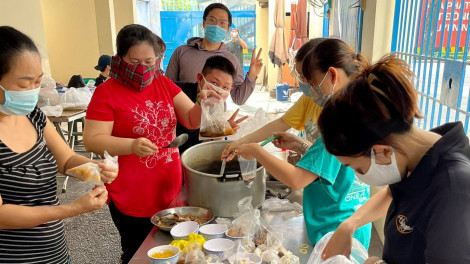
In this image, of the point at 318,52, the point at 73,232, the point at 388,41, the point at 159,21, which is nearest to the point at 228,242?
the point at 318,52

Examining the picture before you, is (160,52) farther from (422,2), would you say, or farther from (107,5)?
(107,5)

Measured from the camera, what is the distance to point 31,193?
1.19 m

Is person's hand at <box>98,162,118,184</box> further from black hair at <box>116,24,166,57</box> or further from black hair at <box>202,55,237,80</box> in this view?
black hair at <box>202,55,237,80</box>

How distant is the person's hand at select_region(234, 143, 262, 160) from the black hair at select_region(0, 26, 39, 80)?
84cm

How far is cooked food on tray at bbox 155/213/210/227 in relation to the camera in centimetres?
138

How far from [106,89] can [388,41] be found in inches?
86.7

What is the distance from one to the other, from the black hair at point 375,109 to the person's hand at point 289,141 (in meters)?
0.64

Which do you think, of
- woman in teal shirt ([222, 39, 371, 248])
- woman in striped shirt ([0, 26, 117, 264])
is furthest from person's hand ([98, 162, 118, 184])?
woman in teal shirt ([222, 39, 371, 248])

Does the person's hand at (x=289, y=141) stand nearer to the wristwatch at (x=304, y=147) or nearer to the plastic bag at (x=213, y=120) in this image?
the wristwatch at (x=304, y=147)

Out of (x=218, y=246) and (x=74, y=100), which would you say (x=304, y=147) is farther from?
(x=74, y=100)

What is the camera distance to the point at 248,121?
6.98 ft

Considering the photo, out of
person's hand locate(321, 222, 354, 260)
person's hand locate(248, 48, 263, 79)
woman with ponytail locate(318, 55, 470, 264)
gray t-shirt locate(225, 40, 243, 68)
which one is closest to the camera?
woman with ponytail locate(318, 55, 470, 264)

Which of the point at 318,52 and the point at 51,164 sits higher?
the point at 318,52

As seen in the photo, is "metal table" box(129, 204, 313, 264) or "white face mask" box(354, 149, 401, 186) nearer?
"white face mask" box(354, 149, 401, 186)
